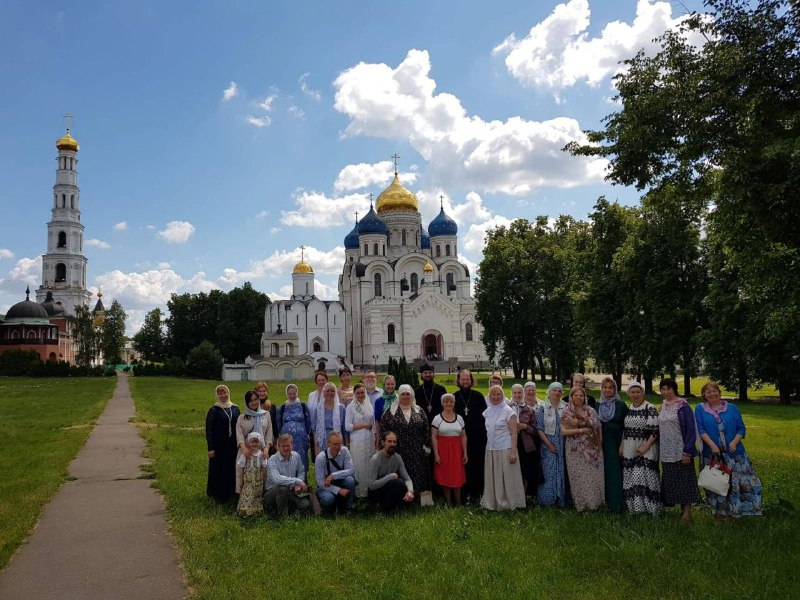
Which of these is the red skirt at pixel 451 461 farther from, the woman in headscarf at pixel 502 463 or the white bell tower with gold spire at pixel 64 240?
the white bell tower with gold spire at pixel 64 240

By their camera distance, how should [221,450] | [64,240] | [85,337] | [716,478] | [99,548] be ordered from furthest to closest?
[64,240] < [85,337] < [221,450] < [716,478] < [99,548]

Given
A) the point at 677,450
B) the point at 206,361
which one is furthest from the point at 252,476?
the point at 206,361

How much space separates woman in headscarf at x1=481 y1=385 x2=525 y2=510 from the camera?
7.95 m

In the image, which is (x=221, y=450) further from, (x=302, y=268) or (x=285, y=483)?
(x=302, y=268)

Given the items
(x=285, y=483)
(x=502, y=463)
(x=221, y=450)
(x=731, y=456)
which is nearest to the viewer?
(x=731, y=456)

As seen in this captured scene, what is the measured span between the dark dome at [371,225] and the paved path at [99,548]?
184 ft

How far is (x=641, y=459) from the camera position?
7.46 m

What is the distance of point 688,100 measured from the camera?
30.7ft

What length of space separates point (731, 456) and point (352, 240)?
65.6 metres

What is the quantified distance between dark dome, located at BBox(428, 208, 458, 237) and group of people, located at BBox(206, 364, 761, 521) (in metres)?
61.2

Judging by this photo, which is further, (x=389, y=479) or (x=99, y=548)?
(x=389, y=479)

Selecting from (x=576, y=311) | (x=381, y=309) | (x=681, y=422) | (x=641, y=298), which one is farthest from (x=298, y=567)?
(x=381, y=309)

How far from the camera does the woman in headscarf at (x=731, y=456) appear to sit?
7180mm

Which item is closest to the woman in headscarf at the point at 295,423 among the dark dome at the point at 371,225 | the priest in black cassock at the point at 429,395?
the priest in black cassock at the point at 429,395
